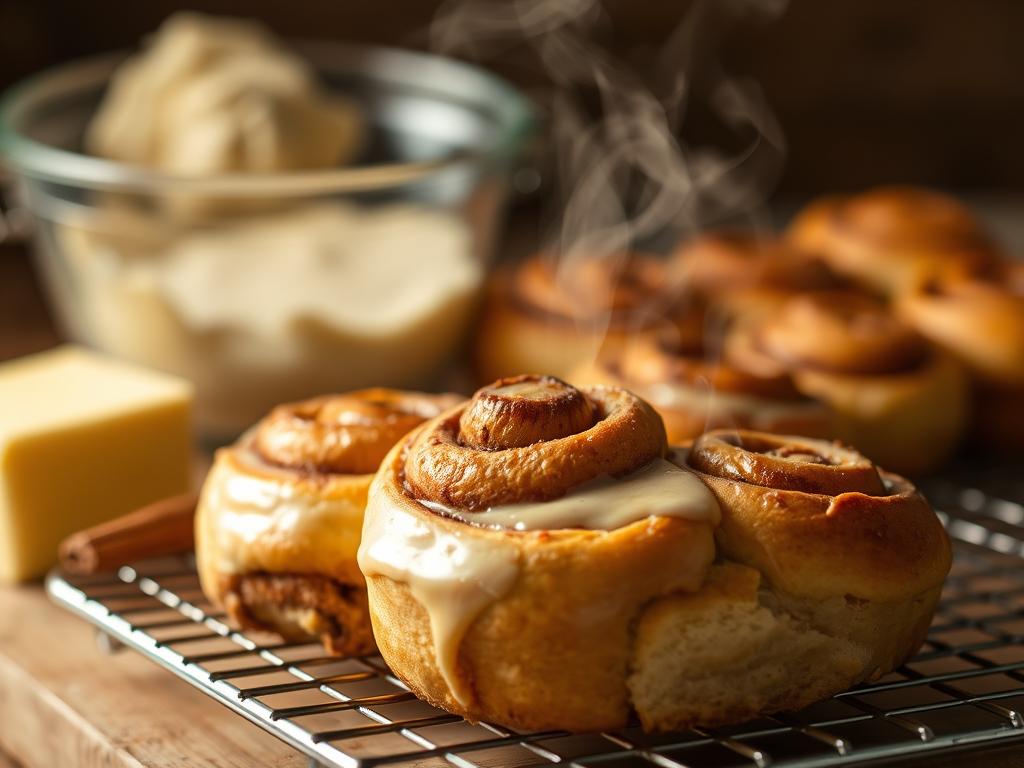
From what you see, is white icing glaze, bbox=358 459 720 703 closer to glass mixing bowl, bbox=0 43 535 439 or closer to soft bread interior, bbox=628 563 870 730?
soft bread interior, bbox=628 563 870 730

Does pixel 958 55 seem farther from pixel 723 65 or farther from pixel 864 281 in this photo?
pixel 864 281

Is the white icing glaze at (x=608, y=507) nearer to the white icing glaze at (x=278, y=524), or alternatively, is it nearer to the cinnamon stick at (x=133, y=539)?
the white icing glaze at (x=278, y=524)

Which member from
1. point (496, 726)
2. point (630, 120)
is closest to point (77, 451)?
point (496, 726)

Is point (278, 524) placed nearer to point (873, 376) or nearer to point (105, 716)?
point (105, 716)

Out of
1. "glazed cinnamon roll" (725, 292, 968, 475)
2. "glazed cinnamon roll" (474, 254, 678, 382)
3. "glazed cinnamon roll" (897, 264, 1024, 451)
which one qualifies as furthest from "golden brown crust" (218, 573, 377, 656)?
"glazed cinnamon roll" (897, 264, 1024, 451)

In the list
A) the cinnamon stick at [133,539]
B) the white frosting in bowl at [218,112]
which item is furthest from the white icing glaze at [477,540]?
the white frosting in bowl at [218,112]

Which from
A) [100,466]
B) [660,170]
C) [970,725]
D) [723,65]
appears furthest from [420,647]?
[723,65]

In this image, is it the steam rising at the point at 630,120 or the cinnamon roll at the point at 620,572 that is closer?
the cinnamon roll at the point at 620,572
